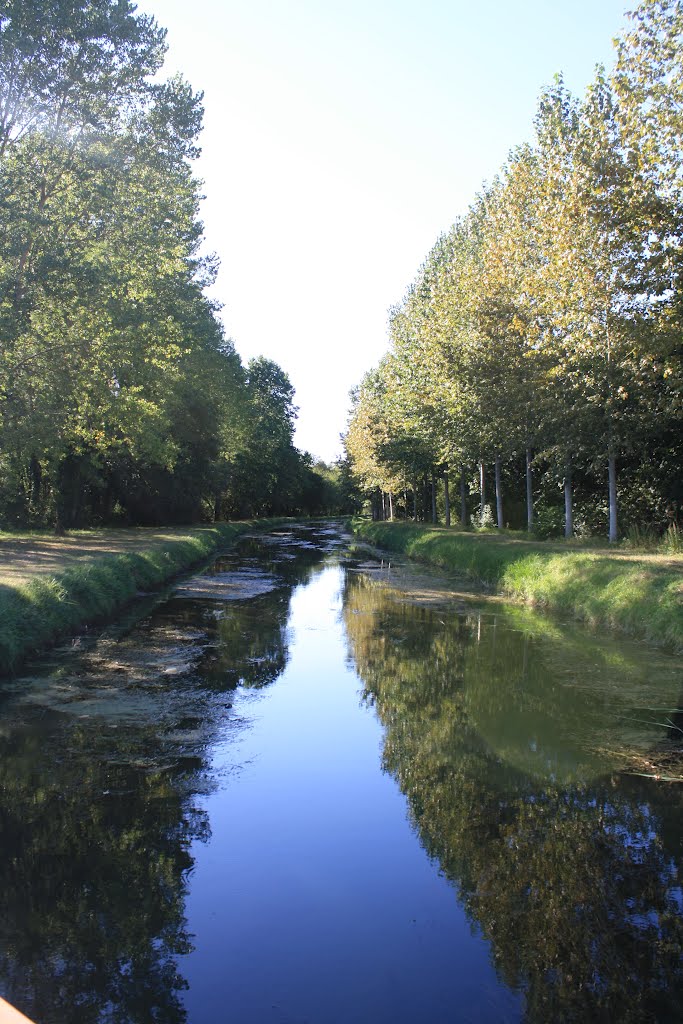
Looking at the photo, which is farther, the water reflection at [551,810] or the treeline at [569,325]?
the treeline at [569,325]

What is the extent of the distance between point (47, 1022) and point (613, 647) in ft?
36.2

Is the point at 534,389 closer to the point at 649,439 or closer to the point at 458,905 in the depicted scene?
the point at 649,439

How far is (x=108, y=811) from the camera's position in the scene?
6.29m

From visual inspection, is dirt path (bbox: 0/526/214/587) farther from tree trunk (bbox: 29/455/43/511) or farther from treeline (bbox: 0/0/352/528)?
tree trunk (bbox: 29/455/43/511)

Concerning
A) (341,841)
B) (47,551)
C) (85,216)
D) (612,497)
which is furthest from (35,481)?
(341,841)


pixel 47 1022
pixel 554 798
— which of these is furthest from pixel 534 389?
pixel 47 1022

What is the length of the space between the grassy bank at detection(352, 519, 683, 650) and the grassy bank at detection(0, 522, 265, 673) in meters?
9.45

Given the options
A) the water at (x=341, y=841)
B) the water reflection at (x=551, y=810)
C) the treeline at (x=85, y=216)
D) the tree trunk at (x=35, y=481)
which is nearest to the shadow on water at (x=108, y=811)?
the water at (x=341, y=841)

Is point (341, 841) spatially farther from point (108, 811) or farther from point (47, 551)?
point (47, 551)

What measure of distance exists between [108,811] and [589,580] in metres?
12.0

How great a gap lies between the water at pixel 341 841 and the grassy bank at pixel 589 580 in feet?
4.20

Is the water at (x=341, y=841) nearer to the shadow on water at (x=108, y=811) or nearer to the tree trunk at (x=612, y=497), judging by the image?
the shadow on water at (x=108, y=811)

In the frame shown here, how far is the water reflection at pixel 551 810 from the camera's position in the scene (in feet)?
13.9

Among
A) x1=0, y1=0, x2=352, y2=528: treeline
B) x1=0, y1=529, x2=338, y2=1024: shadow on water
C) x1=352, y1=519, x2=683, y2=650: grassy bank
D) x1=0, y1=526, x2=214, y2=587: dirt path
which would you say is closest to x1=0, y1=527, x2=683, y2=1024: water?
x1=0, y1=529, x2=338, y2=1024: shadow on water
